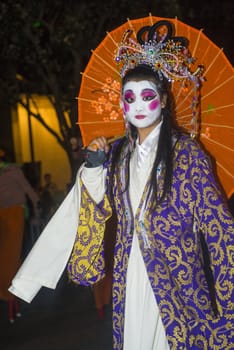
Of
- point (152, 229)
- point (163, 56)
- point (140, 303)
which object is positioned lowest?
point (140, 303)

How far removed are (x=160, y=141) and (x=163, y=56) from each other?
0.40m

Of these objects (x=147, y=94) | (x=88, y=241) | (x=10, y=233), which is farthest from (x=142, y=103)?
(x=10, y=233)

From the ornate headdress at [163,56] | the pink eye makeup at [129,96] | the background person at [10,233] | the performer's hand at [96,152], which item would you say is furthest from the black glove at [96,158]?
the background person at [10,233]

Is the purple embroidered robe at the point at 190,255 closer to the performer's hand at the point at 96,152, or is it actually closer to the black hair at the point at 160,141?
the black hair at the point at 160,141

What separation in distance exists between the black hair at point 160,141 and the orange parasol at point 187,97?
12 cm

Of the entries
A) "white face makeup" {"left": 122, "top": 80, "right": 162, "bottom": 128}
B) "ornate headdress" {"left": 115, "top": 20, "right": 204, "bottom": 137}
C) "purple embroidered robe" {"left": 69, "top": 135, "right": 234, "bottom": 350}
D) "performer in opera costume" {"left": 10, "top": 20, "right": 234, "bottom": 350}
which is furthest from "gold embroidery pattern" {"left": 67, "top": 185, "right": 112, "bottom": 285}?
"ornate headdress" {"left": 115, "top": 20, "right": 204, "bottom": 137}

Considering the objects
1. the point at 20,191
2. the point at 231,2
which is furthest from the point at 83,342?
the point at 231,2

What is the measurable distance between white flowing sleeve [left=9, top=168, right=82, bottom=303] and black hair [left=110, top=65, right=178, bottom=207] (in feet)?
0.79

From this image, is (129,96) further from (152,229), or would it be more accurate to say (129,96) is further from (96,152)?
(152,229)

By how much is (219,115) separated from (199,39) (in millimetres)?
376

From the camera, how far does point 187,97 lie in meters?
2.92

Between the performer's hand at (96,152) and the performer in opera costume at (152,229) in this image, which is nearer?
the performer in opera costume at (152,229)

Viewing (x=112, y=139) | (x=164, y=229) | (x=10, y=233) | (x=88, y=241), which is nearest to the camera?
(x=164, y=229)

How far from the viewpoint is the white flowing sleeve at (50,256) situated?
2.80m
